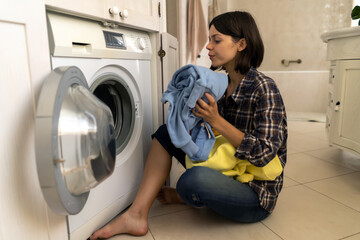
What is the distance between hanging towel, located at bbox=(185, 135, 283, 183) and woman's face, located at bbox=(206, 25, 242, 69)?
0.31 meters

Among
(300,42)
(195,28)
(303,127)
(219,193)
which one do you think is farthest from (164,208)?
(300,42)

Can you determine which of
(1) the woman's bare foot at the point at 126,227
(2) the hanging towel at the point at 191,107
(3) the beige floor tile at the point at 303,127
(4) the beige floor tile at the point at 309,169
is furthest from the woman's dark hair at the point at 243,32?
(3) the beige floor tile at the point at 303,127

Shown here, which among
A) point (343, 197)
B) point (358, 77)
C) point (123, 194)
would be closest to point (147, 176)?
point (123, 194)

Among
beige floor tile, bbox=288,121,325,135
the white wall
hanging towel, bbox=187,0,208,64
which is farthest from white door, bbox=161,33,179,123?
the white wall

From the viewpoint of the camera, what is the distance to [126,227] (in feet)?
3.32

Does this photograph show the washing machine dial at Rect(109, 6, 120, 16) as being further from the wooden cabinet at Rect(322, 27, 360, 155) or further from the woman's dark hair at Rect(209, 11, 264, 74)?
the wooden cabinet at Rect(322, 27, 360, 155)

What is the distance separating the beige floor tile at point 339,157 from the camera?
5.77 ft

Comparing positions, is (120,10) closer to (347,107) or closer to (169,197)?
(169,197)

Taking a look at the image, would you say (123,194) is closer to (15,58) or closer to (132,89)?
(132,89)

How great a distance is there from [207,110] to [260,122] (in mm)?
Result: 191

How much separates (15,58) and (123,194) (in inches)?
26.7

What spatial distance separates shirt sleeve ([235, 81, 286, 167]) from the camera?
95cm

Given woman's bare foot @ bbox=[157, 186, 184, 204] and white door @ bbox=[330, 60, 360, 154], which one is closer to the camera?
woman's bare foot @ bbox=[157, 186, 184, 204]

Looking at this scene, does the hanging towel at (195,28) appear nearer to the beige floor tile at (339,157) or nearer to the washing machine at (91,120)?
the beige floor tile at (339,157)
